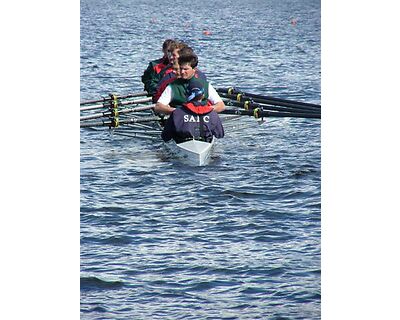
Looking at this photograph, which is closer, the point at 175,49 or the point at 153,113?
the point at 175,49

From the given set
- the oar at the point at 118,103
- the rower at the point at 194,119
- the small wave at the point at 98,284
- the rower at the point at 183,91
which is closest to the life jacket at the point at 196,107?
the rower at the point at 194,119

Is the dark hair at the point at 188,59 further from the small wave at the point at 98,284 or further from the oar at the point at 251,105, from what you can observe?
the small wave at the point at 98,284

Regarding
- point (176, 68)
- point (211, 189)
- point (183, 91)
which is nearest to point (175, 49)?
point (176, 68)

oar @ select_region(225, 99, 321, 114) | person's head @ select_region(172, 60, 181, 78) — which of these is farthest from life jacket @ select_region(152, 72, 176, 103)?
oar @ select_region(225, 99, 321, 114)

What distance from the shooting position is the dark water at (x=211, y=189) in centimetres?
919

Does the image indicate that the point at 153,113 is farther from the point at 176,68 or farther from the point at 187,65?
the point at 187,65

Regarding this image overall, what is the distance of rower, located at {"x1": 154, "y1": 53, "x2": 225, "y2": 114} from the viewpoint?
1230 centimetres

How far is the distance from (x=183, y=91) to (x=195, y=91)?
0.44 meters

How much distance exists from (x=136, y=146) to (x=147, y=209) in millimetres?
2374

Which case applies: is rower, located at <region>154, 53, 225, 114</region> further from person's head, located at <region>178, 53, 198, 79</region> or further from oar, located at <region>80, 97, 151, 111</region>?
oar, located at <region>80, 97, 151, 111</region>

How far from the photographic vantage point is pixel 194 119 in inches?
468

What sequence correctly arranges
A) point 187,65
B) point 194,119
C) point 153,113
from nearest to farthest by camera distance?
point 194,119, point 187,65, point 153,113
